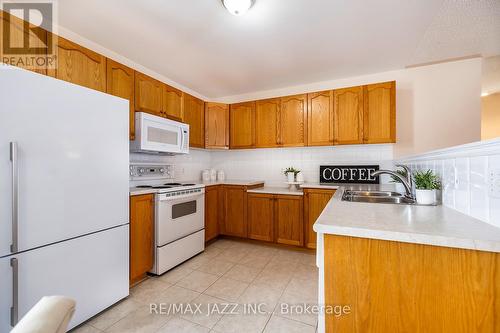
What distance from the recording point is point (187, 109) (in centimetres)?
298

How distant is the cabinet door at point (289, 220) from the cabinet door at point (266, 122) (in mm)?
841

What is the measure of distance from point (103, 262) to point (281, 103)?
2.72 m

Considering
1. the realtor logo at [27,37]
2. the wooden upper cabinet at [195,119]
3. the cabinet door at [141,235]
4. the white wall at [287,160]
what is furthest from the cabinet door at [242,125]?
the realtor logo at [27,37]

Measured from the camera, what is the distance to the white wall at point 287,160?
2.94 m

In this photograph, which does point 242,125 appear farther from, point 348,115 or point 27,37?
point 27,37

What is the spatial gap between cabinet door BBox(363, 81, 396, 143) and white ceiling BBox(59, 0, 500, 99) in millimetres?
322

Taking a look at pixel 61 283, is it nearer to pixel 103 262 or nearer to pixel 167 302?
pixel 103 262

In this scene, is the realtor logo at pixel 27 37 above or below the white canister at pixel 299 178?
above

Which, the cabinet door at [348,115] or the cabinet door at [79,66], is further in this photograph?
the cabinet door at [348,115]

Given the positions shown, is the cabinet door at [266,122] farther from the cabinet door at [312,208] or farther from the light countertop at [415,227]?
the light countertop at [415,227]

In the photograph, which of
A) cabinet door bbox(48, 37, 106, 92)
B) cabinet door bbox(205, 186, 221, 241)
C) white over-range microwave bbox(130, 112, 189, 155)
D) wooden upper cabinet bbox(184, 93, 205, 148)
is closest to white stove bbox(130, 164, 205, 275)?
cabinet door bbox(205, 186, 221, 241)

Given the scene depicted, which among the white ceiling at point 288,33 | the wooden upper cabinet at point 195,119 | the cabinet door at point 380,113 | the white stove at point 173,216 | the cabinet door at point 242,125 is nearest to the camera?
the white ceiling at point 288,33

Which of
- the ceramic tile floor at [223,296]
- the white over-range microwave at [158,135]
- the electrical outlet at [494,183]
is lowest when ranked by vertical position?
the ceramic tile floor at [223,296]

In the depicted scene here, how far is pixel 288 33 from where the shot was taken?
79.6 inches
